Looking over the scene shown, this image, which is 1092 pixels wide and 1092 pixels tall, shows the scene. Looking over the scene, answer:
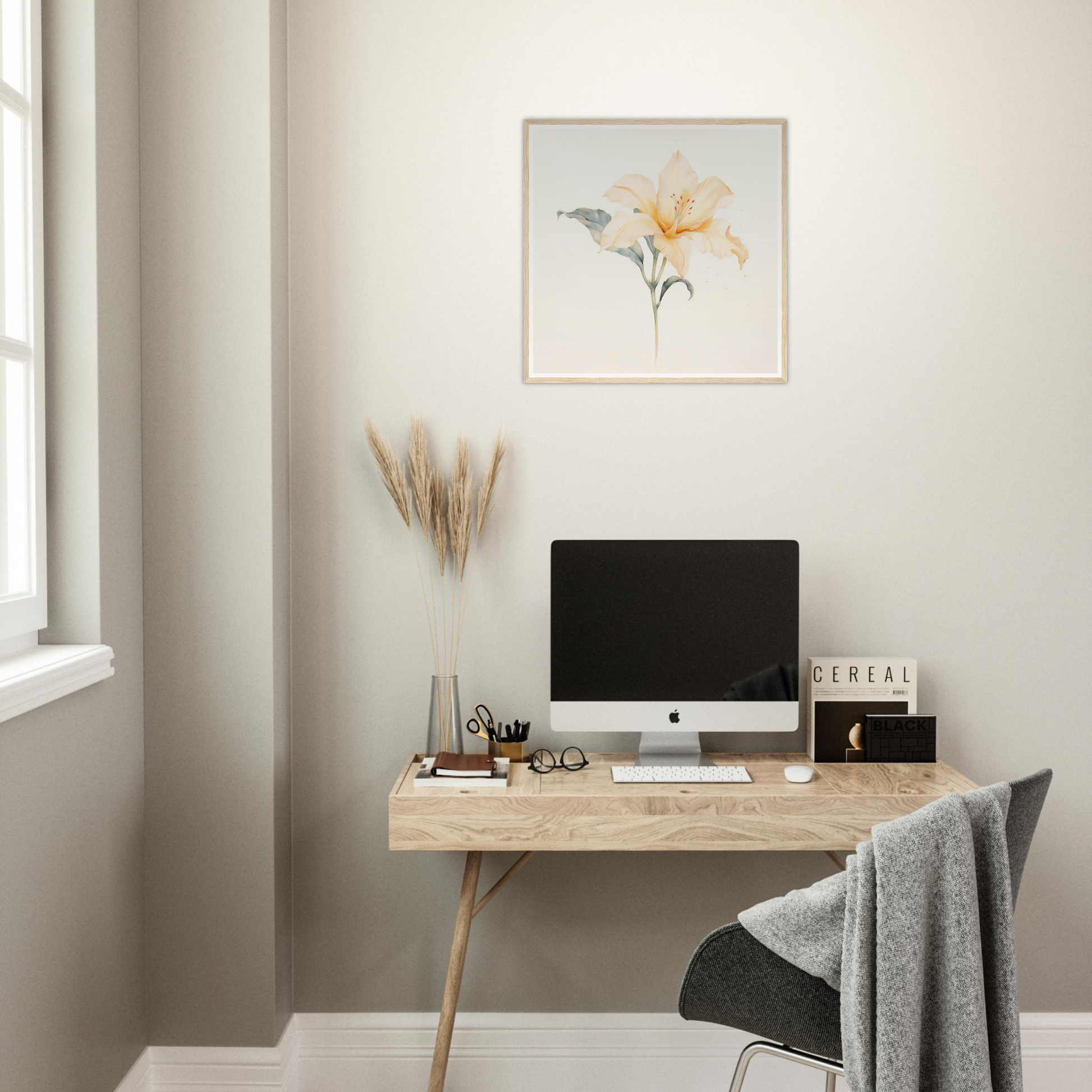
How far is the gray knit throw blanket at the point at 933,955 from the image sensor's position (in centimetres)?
131

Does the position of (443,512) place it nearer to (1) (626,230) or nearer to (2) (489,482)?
(2) (489,482)

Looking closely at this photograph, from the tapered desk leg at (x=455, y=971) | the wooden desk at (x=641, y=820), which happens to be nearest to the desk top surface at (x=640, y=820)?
the wooden desk at (x=641, y=820)

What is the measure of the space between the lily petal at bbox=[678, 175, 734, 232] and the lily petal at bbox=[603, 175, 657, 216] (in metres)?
0.09

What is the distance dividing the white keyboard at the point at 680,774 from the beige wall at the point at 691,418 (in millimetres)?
313

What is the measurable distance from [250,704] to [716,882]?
3.82 ft

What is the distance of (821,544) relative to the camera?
2.21 m

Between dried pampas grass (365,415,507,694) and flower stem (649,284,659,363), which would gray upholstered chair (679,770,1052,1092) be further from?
flower stem (649,284,659,363)

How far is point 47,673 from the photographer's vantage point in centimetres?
156

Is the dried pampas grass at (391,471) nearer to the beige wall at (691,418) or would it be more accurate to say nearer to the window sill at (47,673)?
the beige wall at (691,418)

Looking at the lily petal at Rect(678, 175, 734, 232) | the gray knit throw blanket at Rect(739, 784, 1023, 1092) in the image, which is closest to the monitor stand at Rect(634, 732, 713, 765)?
the gray knit throw blanket at Rect(739, 784, 1023, 1092)

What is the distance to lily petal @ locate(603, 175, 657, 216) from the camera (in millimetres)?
2191

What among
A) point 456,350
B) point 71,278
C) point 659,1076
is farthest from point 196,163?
point 659,1076

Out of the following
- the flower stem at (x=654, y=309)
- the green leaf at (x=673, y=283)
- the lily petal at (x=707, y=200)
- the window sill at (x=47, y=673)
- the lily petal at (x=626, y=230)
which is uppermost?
the lily petal at (x=707, y=200)

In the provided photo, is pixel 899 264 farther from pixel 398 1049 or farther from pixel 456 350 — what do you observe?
pixel 398 1049
